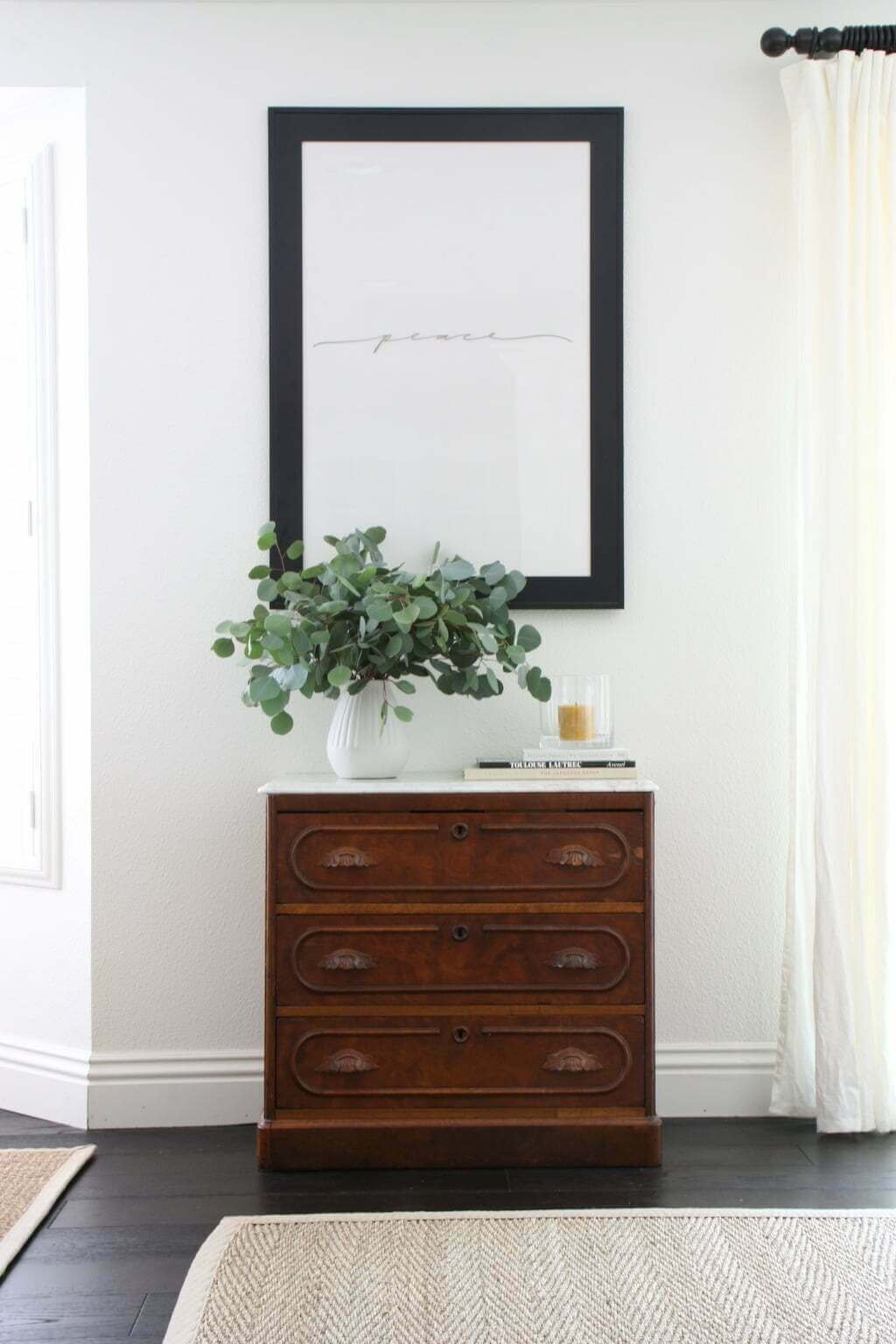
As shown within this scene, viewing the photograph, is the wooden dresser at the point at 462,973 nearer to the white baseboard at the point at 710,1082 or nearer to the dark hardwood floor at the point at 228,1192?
the dark hardwood floor at the point at 228,1192

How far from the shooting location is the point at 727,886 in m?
2.53

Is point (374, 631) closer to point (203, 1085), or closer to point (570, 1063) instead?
point (570, 1063)

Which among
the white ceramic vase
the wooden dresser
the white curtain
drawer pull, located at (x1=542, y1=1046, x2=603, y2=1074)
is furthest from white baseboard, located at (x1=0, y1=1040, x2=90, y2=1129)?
the white curtain

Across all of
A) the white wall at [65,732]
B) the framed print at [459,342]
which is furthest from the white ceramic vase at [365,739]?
the white wall at [65,732]

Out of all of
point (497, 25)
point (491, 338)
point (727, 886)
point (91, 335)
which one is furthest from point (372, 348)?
point (727, 886)

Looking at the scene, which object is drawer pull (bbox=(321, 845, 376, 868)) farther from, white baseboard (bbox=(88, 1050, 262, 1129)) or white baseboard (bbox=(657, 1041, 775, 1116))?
white baseboard (bbox=(657, 1041, 775, 1116))

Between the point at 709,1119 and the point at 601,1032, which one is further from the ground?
the point at 601,1032

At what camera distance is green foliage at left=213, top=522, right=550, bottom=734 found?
2.15 meters

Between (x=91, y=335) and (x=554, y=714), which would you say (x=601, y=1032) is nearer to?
(x=554, y=714)

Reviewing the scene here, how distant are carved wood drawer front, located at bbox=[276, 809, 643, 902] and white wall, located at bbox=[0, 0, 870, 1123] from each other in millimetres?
365

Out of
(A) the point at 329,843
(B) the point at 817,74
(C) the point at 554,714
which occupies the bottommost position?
(A) the point at 329,843

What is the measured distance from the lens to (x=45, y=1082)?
2.51 m

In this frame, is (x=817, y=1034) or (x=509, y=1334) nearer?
(x=509, y=1334)

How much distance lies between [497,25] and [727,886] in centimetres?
211
